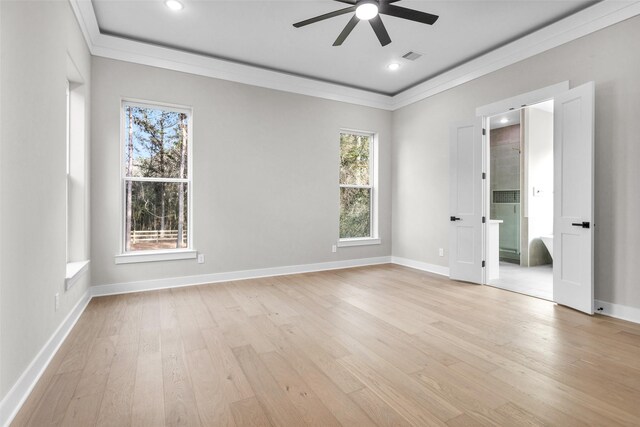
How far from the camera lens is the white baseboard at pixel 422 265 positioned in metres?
4.90

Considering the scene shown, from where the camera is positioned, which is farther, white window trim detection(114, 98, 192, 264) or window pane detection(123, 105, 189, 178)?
window pane detection(123, 105, 189, 178)

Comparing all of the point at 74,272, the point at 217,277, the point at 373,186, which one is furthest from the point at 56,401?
the point at 373,186

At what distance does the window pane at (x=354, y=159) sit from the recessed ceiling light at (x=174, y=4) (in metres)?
3.02

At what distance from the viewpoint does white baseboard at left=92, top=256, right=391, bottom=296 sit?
380cm

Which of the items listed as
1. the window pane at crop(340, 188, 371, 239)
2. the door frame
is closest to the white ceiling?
the door frame

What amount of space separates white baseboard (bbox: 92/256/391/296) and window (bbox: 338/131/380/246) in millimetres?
372

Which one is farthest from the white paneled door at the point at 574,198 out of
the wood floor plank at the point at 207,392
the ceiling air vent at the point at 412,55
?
the wood floor plank at the point at 207,392

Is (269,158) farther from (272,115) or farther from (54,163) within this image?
(54,163)

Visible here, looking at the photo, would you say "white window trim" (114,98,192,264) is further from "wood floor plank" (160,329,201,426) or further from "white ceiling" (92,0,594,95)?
"wood floor plank" (160,329,201,426)

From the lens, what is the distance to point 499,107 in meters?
4.09

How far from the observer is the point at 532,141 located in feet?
18.9

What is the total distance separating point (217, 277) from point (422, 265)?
10.6 ft

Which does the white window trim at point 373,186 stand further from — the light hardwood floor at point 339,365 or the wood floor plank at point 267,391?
the wood floor plank at point 267,391

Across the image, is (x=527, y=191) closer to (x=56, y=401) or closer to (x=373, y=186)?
(x=373, y=186)
